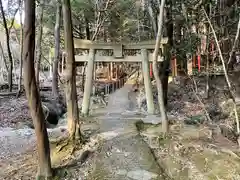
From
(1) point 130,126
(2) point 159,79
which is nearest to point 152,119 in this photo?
(1) point 130,126

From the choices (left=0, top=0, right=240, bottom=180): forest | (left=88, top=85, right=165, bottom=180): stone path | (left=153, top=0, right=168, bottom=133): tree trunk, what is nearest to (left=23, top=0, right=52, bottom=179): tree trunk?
(left=0, top=0, right=240, bottom=180): forest

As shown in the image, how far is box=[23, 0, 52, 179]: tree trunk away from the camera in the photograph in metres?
4.22

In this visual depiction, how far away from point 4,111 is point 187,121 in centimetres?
617

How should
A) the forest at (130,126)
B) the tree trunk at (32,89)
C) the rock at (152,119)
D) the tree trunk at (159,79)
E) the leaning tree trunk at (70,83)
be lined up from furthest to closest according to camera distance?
the rock at (152,119) → the leaning tree trunk at (70,83) → the tree trunk at (159,79) → the forest at (130,126) → the tree trunk at (32,89)

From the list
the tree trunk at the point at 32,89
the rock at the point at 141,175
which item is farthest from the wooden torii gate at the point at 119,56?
A: the tree trunk at the point at 32,89

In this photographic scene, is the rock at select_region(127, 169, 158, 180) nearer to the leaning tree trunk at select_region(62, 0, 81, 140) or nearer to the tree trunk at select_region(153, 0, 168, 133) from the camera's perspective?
the tree trunk at select_region(153, 0, 168, 133)

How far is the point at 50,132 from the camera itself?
286 inches

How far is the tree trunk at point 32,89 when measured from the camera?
13.9ft

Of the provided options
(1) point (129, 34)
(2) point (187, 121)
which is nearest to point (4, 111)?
(2) point (187, 121)

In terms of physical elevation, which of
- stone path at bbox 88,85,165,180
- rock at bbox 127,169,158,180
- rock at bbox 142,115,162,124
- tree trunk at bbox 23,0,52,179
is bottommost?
rock at bbox 127,169,158,180

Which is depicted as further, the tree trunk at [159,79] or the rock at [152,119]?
the rock at [152,119]

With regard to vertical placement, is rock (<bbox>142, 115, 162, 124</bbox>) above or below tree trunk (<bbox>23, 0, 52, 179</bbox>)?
below

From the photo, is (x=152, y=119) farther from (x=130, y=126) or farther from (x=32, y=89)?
(x=32, y=89)

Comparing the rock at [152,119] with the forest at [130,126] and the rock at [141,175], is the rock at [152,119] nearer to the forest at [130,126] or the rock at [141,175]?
the forest at [130,126]
